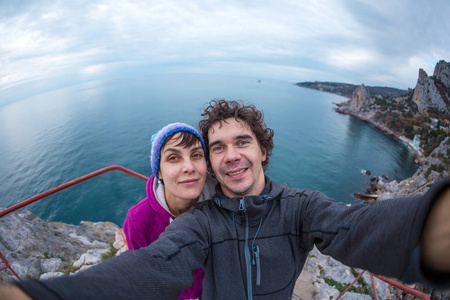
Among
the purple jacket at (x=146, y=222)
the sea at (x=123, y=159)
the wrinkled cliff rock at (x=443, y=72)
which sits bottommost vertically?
the sea at (x=123, y=159)

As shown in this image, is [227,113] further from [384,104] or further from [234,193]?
[384,104]

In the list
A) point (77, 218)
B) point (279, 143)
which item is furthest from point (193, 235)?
point (279, 143)

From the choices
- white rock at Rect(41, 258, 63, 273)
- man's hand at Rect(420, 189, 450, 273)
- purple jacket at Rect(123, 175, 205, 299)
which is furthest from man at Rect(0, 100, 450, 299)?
white rock at Rect(41, 258, 63, 273)

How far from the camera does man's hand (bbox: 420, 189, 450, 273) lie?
963mm

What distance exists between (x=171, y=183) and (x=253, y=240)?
110cm

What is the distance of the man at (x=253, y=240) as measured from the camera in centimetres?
97

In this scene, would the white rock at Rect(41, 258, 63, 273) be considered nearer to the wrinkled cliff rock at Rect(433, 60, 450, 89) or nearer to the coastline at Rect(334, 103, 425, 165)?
the coastline at Rect(334, 103, 425, 165)

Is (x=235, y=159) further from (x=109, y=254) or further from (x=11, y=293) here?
(x=109, y=254)

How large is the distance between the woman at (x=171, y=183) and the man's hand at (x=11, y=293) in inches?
60.0

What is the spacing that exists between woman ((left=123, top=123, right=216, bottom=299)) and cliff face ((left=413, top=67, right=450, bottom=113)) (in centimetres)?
8874

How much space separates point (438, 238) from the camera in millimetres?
968

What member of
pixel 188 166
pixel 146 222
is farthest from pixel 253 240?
pixel 146 222

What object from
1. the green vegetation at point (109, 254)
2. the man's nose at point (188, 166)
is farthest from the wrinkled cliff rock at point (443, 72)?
the green vegetation at point (109, 254)

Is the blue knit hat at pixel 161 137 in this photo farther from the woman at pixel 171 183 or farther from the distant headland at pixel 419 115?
the distant headland at pixel 419 115
